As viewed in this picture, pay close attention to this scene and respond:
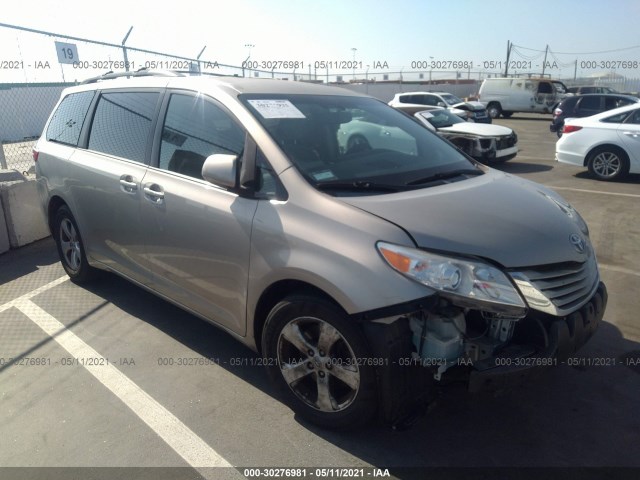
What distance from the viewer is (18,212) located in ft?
20.2

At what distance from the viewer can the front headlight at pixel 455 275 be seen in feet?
7.41

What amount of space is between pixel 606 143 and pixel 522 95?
61.1ft

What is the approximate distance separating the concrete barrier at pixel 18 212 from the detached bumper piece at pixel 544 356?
5.54 metres

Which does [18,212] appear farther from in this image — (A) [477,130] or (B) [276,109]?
(A) [477,130]

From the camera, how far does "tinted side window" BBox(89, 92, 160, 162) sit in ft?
11.9

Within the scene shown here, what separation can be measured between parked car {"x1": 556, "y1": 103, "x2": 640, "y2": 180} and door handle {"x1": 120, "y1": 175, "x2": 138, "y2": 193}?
28.7ft

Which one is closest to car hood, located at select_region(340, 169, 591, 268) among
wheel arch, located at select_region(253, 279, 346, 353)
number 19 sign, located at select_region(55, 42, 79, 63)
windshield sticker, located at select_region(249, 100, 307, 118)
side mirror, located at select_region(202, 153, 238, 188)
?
wheel arch, located at select_region(253, 279, 346, 353)

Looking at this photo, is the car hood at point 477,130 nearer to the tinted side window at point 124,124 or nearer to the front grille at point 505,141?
the front grille at point 505,141

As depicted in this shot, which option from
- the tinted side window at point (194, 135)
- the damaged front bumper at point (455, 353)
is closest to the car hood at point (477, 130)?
the tinted side window at point (194, 135)

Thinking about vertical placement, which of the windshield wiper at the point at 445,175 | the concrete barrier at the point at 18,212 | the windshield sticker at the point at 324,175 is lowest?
the concrete barrier at the point at 18,212

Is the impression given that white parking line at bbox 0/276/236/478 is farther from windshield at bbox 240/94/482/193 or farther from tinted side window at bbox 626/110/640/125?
tinted side window at bbox 626/110/640/125

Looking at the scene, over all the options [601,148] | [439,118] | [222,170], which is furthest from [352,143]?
[439,118]

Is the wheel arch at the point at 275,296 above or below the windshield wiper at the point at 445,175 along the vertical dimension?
below

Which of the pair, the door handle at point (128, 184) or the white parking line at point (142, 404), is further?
the door handle at point (128, 184)
